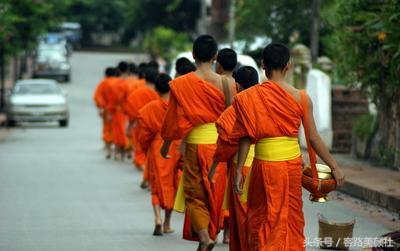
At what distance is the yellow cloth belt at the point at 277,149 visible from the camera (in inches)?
355

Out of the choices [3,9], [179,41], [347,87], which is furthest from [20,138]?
[179,41]

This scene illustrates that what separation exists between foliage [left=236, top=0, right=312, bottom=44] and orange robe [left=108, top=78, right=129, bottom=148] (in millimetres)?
6772

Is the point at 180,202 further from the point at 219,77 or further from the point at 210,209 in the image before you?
the point at 219,77

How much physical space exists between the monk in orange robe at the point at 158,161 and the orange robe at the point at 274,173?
4.13 meters

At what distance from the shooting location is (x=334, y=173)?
922 cm

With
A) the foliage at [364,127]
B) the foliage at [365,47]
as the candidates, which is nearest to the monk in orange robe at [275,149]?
the foliage at [365,47]

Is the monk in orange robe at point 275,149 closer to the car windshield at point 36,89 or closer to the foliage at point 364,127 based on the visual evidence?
the foliage at point 364,127

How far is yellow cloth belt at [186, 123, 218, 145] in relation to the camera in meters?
11.2

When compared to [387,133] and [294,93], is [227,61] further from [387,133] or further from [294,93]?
[387,133]

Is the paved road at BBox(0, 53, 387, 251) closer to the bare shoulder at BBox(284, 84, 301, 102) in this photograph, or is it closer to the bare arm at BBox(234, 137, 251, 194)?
the bare arm at BBox(234, 137, 251, 194)

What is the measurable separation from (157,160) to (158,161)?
35 millimetres

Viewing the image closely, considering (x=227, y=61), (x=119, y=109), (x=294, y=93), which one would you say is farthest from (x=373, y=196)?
(x=119, y=109)

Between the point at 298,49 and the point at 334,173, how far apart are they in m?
17.7

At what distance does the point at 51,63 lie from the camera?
6378 cm
